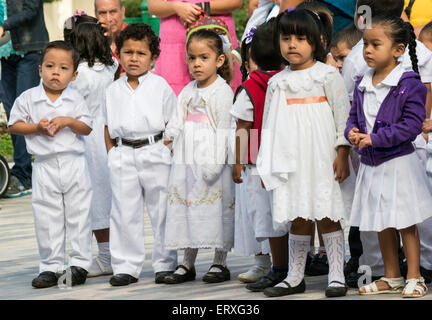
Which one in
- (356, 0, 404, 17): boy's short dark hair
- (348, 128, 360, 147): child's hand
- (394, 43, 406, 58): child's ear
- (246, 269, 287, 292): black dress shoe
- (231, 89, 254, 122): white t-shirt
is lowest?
(246, 269, 287, 292): black dress shoe

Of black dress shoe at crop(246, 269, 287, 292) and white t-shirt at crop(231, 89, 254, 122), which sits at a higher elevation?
white t-shirt at crop(231, 89, 254, 122)

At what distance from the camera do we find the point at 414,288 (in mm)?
4832

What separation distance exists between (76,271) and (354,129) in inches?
81.0

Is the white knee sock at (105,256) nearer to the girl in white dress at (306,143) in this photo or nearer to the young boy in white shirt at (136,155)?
the young boy in white shirt at (136,155)

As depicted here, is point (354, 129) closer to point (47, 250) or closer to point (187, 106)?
point (187, 106)

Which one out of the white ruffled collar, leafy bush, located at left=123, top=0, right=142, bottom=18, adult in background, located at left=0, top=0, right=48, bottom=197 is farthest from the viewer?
leafy bush, located at left=123, top=0, right=142, bottom=18

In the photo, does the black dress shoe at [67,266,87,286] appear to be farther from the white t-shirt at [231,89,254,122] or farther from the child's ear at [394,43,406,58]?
the child's ear at [394,43,406,58]

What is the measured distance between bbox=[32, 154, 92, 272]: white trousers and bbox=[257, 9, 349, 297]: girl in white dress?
Answer: 1.31 meters

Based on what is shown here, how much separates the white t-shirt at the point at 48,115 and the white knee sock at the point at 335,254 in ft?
5.76

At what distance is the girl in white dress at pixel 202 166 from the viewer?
5703 mm

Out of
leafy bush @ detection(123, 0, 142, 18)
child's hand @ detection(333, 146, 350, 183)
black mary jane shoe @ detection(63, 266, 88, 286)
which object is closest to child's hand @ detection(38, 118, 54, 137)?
black mary jane shoe @ detection(63, 266, 88, 286)

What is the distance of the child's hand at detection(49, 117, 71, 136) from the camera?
224 inches

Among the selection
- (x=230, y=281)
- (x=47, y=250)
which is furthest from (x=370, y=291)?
(x=47, y=250)

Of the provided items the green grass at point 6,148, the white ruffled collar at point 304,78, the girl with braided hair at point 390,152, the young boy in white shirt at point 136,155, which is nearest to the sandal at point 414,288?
the girl with braided hair at point 390,152
